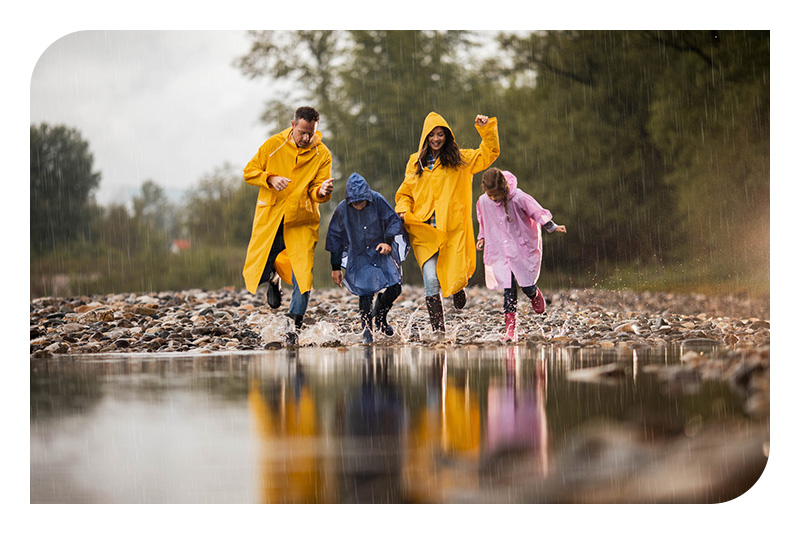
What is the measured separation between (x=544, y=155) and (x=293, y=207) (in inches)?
137

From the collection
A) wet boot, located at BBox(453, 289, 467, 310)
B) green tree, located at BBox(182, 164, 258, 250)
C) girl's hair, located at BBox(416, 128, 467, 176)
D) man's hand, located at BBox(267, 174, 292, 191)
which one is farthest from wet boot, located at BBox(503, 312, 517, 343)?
green tree, located at BBox(182, 164, 258, 250)

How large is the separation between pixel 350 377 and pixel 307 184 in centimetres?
169

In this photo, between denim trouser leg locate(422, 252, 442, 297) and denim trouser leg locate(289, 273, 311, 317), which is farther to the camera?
denim trouser leg locate(422, 252, 442, 297)

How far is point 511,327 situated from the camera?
672cm

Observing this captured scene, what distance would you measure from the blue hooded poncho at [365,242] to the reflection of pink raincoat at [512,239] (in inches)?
29.7

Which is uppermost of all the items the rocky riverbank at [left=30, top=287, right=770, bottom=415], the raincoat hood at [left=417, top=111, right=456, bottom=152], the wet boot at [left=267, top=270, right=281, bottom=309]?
the raincoat hood at [left=417, top=111, right=456, bottom=152]

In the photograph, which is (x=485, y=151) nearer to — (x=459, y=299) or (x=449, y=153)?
(x=449, y=153)

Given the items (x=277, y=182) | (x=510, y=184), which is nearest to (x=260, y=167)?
(x=277, y=182)

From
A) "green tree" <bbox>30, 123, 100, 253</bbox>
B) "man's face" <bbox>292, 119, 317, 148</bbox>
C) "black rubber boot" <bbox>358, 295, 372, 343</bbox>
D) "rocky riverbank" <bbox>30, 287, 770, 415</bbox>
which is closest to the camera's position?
"rocky riverbank" <bbox>30, 287, 770, 415</bbox>

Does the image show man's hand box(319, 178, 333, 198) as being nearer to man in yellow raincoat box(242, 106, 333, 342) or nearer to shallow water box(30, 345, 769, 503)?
man in yellow raincoat box(242, 106, 333, 342)

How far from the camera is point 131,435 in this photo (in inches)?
172

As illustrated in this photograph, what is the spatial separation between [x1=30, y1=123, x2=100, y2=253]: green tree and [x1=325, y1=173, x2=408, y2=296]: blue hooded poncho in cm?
208

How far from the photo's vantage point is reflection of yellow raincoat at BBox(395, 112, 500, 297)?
21.6 feet

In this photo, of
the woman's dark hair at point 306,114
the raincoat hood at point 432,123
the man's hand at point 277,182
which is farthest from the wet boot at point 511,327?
the woman's dark hair at point 306,114
